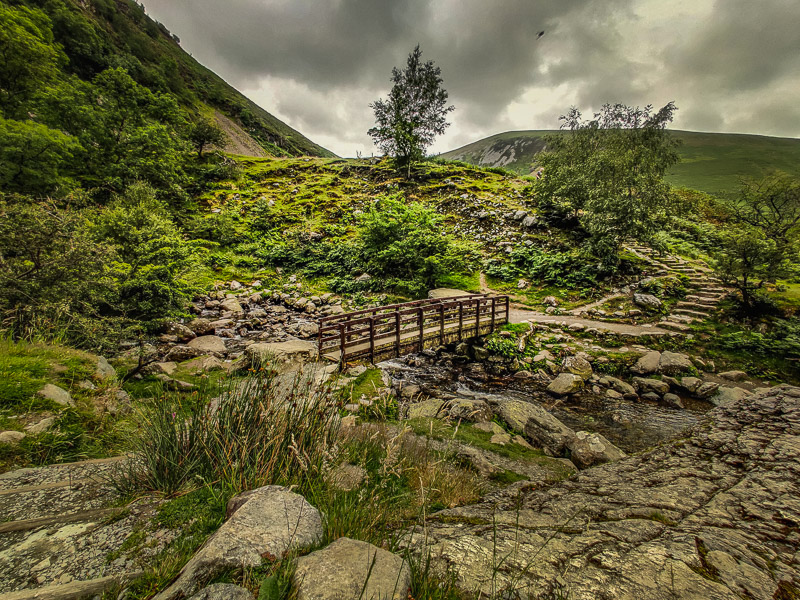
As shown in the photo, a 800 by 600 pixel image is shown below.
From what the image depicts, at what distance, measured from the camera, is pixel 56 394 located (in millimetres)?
4148

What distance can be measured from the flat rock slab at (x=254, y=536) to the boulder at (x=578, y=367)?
1006 cm

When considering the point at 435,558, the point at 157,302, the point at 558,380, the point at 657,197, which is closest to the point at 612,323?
the point at 558,380

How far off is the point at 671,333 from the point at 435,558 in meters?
13.3

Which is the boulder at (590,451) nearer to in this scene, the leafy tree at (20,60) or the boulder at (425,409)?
the boulder at (425,409)

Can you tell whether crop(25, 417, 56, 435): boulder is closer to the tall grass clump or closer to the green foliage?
the tall grass clump

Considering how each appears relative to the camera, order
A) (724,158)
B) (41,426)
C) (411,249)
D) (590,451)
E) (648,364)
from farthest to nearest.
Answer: (724,158), (411,249), (648,364), (590,451), (41,426)

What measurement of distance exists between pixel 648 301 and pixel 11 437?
58.9ft

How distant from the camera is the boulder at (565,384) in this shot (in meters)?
8.95

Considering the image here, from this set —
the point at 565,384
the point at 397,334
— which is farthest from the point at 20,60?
the point at 565,384

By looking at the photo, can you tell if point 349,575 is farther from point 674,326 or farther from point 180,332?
point 674,326

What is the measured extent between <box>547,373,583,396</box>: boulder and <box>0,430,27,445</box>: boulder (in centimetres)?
1099

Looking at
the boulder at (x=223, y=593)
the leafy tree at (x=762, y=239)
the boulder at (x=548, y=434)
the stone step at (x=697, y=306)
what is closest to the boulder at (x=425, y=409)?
the boulder at (x=548, y=434)

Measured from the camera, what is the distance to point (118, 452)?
11.7ft

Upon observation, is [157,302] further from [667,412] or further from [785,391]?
[785,391]
